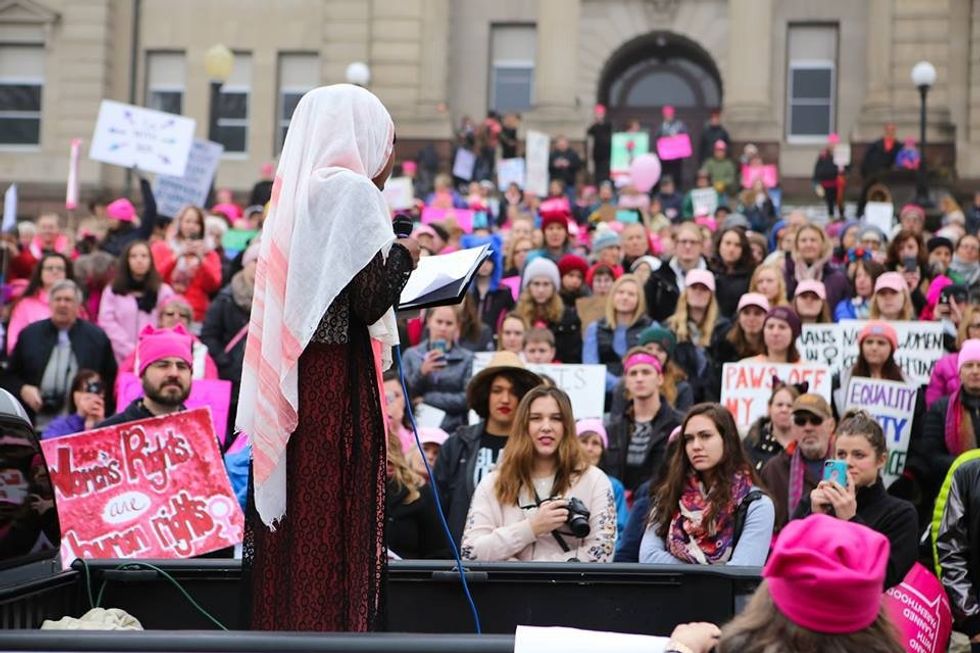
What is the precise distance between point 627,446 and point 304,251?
4.96 m

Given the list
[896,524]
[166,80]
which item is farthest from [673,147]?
[896,524]

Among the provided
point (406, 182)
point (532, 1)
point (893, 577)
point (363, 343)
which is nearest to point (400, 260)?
point (363, 343)

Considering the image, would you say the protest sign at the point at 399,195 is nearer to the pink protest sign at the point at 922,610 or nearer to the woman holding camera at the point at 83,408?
the woman holding camera at the point at 83,408

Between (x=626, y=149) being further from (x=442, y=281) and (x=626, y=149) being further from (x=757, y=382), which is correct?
(x=442, y=281)

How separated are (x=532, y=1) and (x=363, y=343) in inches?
1304

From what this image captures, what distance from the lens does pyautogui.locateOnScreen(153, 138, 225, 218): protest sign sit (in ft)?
67.5

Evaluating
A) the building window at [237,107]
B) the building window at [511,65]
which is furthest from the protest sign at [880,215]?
the building window at [237,107]

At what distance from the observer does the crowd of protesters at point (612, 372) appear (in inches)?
294

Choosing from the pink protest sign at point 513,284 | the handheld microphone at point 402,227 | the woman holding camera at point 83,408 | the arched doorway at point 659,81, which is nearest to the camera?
the handheld microphone at point 402,227

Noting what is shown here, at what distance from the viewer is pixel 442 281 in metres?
5.59

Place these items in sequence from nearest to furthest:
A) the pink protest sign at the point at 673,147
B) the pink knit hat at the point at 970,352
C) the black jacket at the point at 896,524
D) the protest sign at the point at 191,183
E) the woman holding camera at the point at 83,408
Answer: the black jacket at the point at 896,524
the pink knit hat at the point at 970,352
the woman holding camera at the point at 83,408
the protest sign at the point at 191,183
the pink protest sign at the point at 673,147

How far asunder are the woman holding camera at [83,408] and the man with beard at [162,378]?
1.31 metres

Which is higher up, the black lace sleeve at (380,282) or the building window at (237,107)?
the building window at (237,107)

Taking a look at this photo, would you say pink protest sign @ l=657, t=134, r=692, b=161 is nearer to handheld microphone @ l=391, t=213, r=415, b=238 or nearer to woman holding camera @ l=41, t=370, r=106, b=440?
woman holding camera @ l=41, t=370, r=106, b=440
